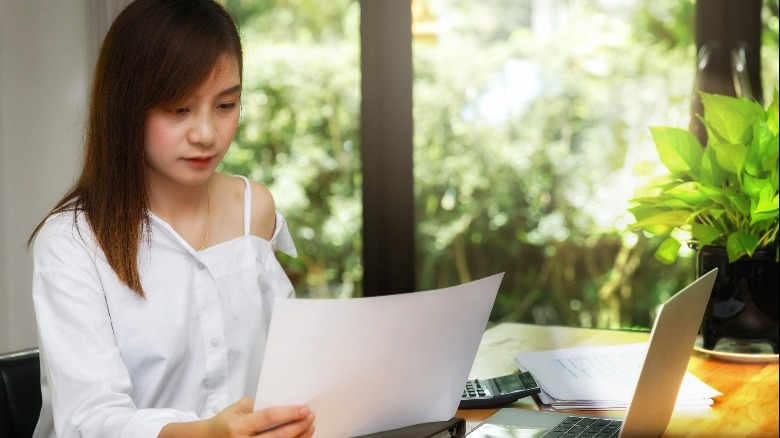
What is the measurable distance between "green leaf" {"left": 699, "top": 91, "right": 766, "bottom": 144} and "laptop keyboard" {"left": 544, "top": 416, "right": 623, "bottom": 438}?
60 centimetres

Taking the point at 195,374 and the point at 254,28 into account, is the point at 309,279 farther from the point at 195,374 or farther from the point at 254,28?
the point at 195,374

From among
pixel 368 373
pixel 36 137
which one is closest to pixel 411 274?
pixel 36 137

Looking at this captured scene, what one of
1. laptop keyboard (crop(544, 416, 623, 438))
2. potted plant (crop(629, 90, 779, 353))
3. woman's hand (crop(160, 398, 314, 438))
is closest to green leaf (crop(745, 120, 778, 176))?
potted plant (crop(629, 90, 779, 353))

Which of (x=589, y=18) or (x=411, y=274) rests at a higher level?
(x=589, y=18)

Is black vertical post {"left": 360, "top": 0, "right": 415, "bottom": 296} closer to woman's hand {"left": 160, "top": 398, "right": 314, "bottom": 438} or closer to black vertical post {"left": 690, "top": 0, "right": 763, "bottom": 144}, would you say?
black vertical post {"left": 690, "top": 0, "right": 763, "bottom": 144}

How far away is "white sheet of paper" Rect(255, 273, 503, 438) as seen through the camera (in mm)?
900

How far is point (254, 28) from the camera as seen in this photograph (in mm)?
3502

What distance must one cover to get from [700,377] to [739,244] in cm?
23

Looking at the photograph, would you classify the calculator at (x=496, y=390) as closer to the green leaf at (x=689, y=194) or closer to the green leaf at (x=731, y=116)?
the green leaf at (x=689, y=194)

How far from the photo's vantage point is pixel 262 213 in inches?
60.4

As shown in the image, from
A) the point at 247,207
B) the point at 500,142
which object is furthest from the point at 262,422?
the point at 500,142

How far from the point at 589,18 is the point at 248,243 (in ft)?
6.89

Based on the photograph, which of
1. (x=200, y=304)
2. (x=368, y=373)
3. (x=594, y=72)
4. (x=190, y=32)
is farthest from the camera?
(x=594, y=72)

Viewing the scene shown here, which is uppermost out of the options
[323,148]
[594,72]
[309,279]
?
[594,72]
